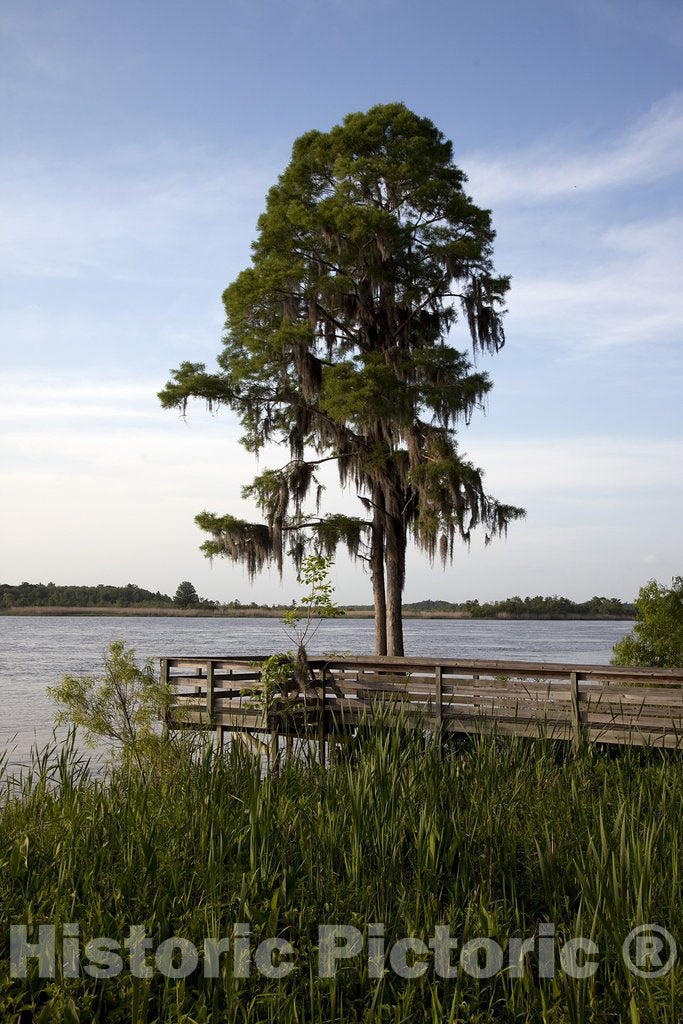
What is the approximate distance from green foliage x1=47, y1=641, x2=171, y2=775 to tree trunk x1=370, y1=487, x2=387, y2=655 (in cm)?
861

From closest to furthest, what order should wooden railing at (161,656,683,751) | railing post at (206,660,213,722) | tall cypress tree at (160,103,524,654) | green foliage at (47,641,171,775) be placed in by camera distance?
wooden railing at (161,656,683,751), green foliage at (47,641,171,775), railing post at (206,660,213,722), tall cypress tree at (160,103,524,654)

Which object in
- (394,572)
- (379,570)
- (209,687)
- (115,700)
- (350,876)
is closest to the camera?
(350,876)

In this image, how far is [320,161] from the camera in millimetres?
20672

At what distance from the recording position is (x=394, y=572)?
64.1ft

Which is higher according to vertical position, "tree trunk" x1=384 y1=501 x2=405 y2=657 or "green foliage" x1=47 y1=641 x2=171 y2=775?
"tree trunk" x1=384 y1=501 x2=405 y2=657

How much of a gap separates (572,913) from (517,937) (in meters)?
0.32

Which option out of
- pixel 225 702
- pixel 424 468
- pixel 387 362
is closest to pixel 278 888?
pixel 225 702

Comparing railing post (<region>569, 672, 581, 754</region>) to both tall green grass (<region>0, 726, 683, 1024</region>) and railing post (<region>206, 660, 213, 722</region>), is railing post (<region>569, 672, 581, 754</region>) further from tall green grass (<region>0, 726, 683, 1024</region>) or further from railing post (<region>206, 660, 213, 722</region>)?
railing post (<region>206, 660, 213, 722</region>)

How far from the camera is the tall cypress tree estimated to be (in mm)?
19125

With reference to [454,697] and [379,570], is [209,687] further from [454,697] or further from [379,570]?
[379,570]

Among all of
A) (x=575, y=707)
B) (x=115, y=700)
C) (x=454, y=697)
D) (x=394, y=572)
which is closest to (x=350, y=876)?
(x=575, y=707)

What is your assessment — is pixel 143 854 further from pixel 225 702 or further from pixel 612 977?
pixel 225 702

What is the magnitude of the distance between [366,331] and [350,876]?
1666 centimetres

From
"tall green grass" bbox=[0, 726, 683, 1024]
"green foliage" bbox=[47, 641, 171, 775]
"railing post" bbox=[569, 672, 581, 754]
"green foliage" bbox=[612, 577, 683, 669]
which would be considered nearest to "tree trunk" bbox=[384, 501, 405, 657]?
"green foliage" bbox=[612, 577, 683, 669]
